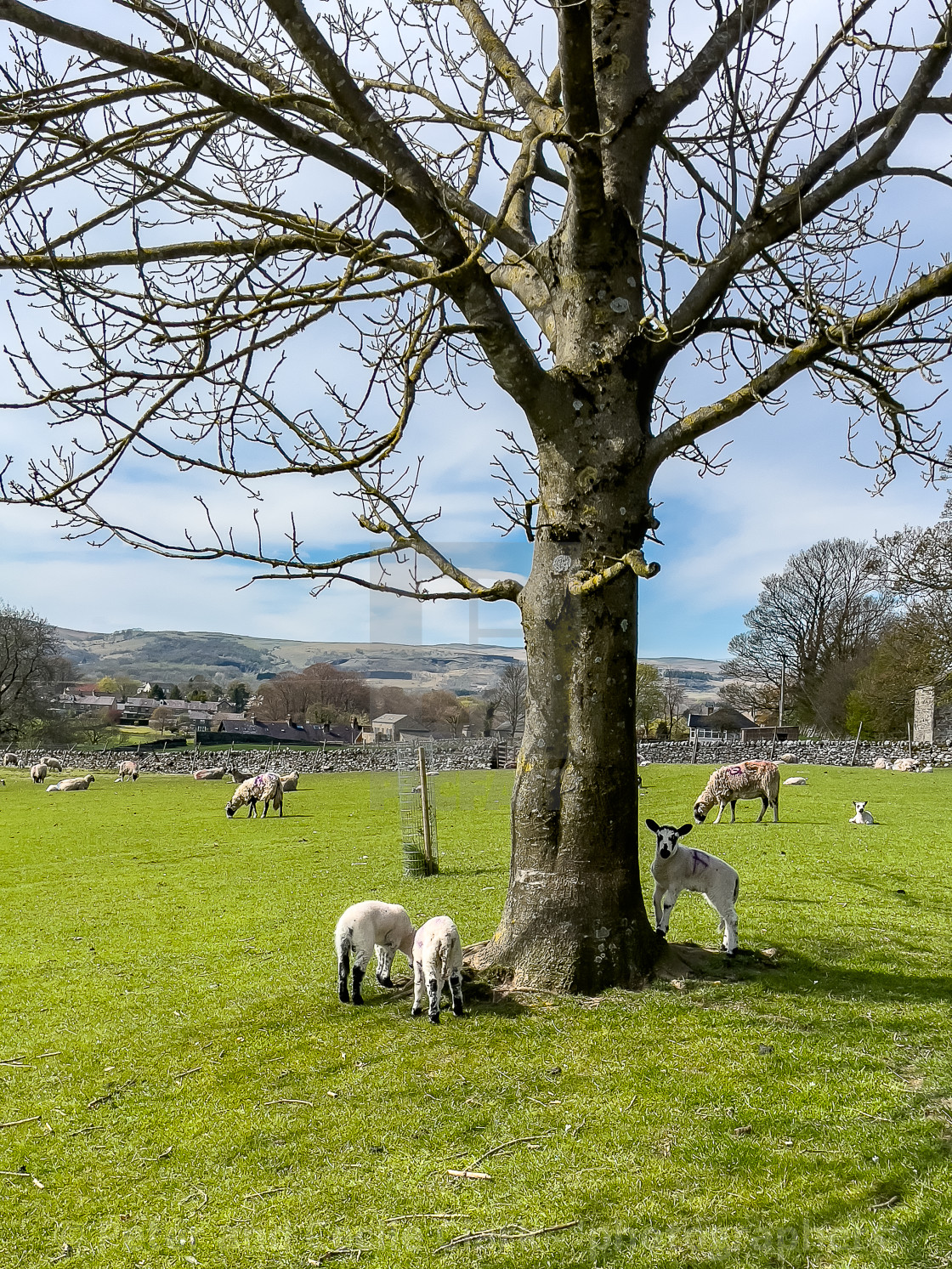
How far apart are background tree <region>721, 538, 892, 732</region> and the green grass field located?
51543 mm

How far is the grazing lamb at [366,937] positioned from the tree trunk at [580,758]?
28.8 inches

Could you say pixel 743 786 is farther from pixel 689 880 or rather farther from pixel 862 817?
pixel 689 880

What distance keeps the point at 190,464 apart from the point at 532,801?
11.5 ft

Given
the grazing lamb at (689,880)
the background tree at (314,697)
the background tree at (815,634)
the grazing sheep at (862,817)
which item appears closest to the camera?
the grazing lamb at (689,880)

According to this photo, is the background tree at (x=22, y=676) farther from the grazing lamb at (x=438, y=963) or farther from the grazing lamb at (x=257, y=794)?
the grazing lamb at (x=438, y=963)

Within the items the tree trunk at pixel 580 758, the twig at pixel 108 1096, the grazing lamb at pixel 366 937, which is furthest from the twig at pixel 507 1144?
the twig at pixel 108 1096

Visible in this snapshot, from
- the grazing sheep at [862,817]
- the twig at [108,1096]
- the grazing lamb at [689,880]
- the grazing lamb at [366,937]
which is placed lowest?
the twig at [108,1096]

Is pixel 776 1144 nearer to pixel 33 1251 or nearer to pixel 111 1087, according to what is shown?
pixel 33 1251

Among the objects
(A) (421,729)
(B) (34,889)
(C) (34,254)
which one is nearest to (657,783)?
(A) (421,729)

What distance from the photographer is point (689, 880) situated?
287 inches

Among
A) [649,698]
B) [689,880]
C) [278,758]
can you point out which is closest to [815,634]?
[649,698]

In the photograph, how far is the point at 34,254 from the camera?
5.34 m

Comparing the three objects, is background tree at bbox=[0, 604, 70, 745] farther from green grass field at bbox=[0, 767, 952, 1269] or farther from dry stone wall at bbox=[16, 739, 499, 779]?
green grass field at bbox=[0, 767, 952, 1269]

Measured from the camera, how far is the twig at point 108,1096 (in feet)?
16.8
